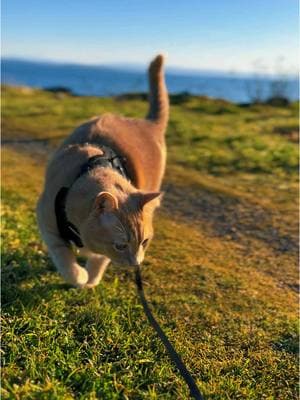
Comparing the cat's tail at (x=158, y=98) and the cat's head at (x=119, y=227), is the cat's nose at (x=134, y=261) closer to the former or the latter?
the cat's head at (x=119, y=227)

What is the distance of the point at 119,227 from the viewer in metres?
3.15

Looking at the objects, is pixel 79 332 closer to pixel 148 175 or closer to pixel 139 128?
pixel 148 175

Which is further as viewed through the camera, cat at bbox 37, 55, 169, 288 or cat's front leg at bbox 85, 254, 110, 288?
cat's front leg at bbox 85, 254, 110, 288

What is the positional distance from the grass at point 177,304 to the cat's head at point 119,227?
44 cm

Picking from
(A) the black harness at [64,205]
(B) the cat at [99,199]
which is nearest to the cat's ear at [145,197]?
(B) the cat at [99,199]

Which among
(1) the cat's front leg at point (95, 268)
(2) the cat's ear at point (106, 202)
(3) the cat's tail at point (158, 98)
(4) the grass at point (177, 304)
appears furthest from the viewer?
(3) the cat's tail at point (158, 98)

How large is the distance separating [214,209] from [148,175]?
2257 millimetres

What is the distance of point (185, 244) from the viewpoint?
511 cm

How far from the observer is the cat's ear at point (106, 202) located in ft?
9.82

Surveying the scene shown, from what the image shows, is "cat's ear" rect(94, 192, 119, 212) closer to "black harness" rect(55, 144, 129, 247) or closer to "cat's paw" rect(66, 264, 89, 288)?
"black harness" rect(55, 144, 129, 247)

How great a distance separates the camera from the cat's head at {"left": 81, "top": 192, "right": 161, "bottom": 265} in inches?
123

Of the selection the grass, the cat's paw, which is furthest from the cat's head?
the grass

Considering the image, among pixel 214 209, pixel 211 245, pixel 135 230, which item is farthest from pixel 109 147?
pixel 214 209

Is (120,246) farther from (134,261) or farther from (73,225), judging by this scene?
(73,225)
